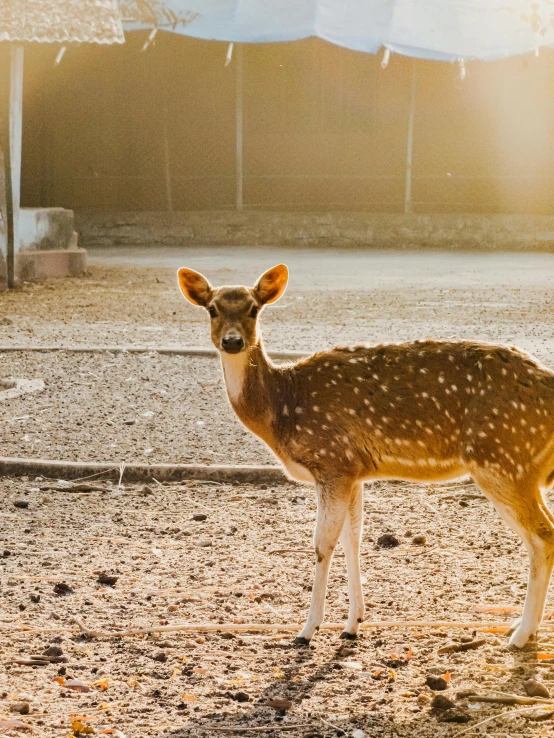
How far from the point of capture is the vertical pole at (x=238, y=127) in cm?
2372

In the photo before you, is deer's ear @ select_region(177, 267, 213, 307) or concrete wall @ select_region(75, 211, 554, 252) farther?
concrete wall @ select_region(75, 211, 554, 252)

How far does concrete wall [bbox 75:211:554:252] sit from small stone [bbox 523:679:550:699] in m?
19.6

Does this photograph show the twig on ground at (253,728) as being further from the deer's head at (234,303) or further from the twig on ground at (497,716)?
the deer's head at (234,303)

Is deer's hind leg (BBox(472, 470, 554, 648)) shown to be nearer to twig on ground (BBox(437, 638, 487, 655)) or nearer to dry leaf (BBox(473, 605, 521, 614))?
twig on ground (BBox(437, 638, 487, 655))

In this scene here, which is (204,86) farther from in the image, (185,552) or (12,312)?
(185,552)

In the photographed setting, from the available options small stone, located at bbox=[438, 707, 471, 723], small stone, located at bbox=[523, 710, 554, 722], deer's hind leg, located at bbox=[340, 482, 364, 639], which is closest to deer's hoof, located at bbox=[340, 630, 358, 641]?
deer's hind leg, located at bbox=[340, 482, 364, 639]

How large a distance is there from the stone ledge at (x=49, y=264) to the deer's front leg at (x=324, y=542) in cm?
1303

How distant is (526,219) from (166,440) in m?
17.0

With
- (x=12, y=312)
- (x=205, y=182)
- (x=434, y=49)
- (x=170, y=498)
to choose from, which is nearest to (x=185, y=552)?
(x=170, y=498)

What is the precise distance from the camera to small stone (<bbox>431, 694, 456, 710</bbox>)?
12.8 feet

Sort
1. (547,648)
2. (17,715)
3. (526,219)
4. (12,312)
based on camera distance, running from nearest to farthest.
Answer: (17,715) < (547,648) < (12,312) < (526,219)

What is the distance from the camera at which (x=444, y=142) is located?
25281mm

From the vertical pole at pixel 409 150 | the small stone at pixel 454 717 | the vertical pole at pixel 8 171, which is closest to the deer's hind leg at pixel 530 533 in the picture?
the small stone at pixel 454 717

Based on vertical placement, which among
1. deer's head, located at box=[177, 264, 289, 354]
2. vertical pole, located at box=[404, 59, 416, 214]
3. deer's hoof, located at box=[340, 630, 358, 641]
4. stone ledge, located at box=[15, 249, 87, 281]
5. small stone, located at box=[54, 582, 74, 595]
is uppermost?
vertical pole, located at box=[404, 59, 416, 214]
